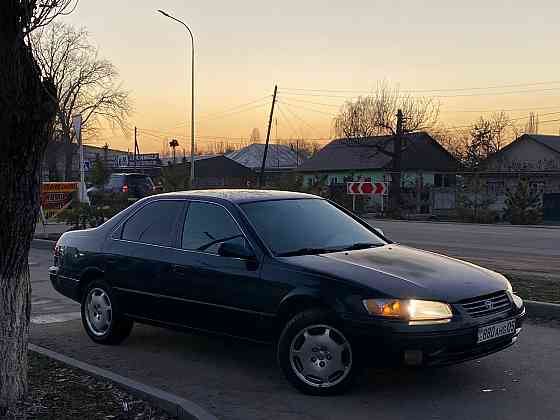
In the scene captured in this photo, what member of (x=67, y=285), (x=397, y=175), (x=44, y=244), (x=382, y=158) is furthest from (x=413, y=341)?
(x=382, y=158)

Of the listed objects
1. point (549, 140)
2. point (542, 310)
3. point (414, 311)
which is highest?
point (549, 140)

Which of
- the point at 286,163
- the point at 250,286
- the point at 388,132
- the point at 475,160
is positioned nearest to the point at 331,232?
the point at 250,286

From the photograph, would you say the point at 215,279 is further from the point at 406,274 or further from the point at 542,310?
the point at 542,310

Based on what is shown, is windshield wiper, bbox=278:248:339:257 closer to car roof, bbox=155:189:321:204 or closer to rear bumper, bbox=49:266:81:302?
car roof, bbox=155:189:321:204

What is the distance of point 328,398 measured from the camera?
16.0ft

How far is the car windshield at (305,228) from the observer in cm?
554

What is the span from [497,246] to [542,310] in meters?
9.70

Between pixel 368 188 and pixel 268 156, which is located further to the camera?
pixel 268 156

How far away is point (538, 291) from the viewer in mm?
8688

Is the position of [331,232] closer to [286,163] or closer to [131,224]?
[131,224]

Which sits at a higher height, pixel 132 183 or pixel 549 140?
pixel 549 140

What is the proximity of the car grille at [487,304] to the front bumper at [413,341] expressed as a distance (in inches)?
3.5

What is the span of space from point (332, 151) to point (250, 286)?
60.8 meters

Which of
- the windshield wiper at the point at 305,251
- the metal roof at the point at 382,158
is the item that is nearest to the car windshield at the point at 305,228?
the windshield wiper at the point at 305,251
